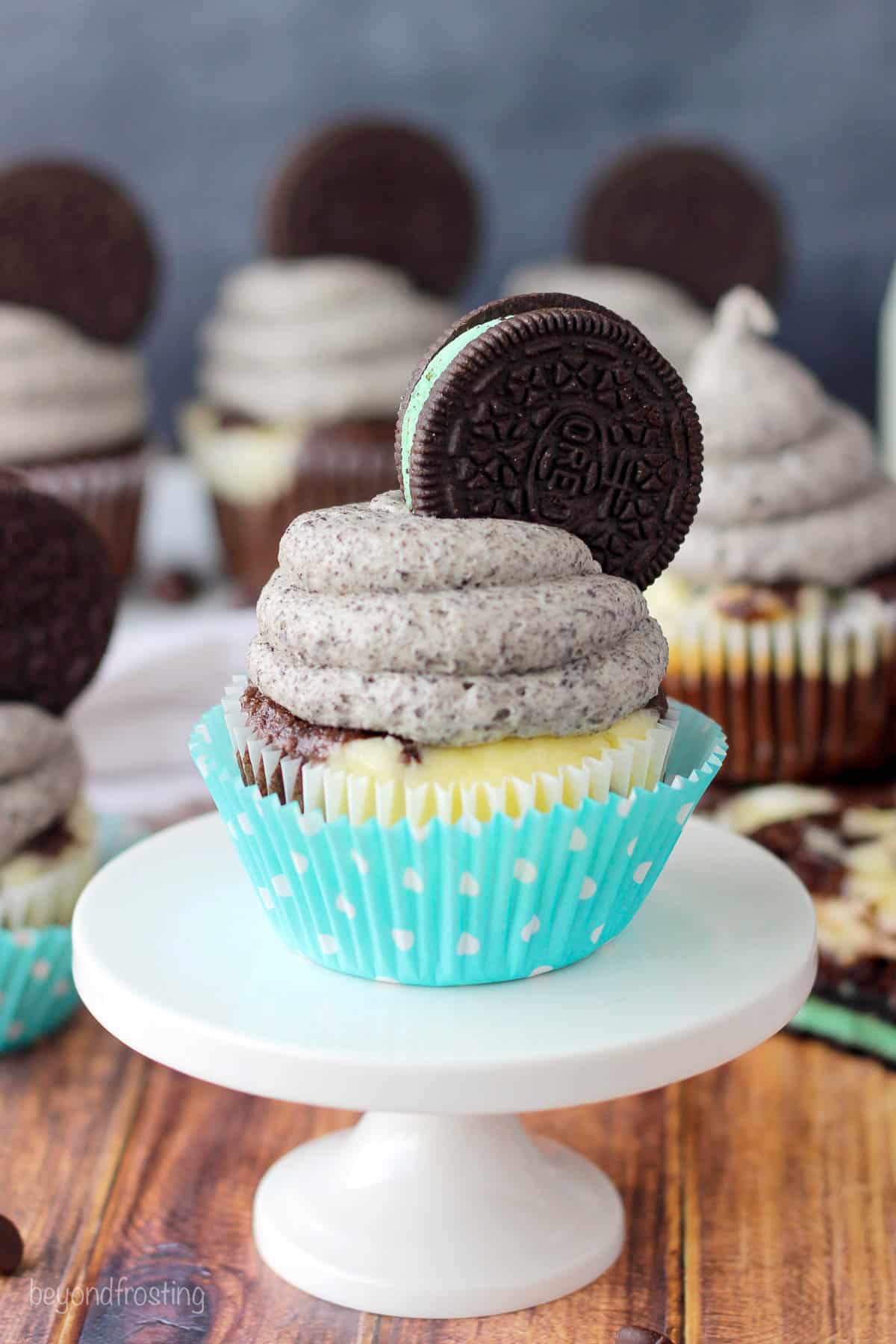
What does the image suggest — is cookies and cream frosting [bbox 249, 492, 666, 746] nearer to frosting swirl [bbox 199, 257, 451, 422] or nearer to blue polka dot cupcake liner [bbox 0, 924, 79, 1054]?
blue polka dot cupcake liner [bbox 0, 924, 79, 1054]

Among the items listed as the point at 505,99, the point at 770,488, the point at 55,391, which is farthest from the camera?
the point at 505,99

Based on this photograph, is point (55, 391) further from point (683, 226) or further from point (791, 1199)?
point (791, 1199)

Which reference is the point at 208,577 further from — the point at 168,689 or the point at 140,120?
the point at 140,120

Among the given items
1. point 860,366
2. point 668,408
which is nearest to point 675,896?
point 668,408

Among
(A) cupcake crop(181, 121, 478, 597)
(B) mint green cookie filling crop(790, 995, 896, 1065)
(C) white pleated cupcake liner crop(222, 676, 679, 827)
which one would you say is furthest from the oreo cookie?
(A) cupcake crop(181, 121, 478, 597)

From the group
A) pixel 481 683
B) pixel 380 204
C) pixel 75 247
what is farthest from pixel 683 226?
pixel 481 683

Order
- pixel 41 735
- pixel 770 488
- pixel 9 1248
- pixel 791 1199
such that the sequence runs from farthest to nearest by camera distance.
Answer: pixel 770 488, pixel 41 735, pixel 791 1199, pixel 9 1248
